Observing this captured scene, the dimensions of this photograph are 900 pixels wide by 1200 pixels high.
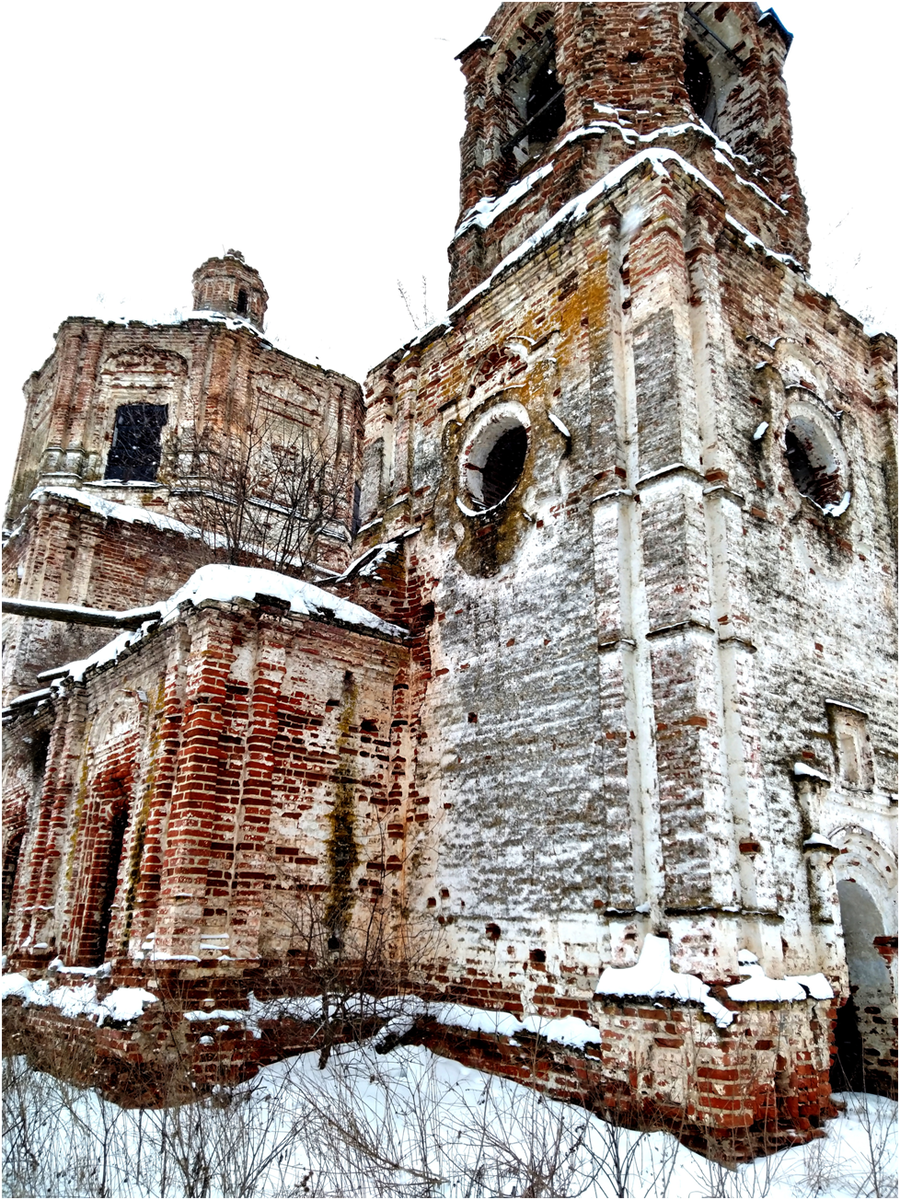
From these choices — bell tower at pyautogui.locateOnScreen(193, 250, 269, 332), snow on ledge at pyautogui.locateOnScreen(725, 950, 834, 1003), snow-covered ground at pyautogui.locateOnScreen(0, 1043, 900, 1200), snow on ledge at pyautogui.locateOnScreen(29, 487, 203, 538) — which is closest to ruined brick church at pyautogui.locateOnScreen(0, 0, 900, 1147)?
snow on ledge at pyautogui.locateOnScreen(725, 950, 834, 1003)

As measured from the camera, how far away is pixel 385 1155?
4184 mm

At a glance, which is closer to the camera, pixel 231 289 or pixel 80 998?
pixel 80 998

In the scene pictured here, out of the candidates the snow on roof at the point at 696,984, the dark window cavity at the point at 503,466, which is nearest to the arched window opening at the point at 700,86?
the dark window cavity at the point at 503,466

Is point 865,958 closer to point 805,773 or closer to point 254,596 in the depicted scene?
point 805,773

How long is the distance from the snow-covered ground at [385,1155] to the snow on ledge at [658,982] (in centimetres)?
73

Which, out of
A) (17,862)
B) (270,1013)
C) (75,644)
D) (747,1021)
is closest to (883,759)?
(747,1021)

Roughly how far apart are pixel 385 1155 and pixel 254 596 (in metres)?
4.41

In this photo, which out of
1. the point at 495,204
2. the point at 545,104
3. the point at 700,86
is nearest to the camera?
the point at 495,204

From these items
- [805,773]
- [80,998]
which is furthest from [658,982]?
[80,998]

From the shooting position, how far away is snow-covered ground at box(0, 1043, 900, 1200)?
367 cm

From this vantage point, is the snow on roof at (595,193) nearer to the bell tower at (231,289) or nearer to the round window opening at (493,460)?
the round window opening at (493,460)

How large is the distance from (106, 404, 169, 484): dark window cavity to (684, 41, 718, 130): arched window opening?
381 inches

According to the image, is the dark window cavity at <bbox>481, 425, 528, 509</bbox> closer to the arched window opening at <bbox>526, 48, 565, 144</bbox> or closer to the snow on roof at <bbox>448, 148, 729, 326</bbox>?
the snow on roof at <bbox>448, 148, 729, 326</bbox>

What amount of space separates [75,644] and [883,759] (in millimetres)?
10695
